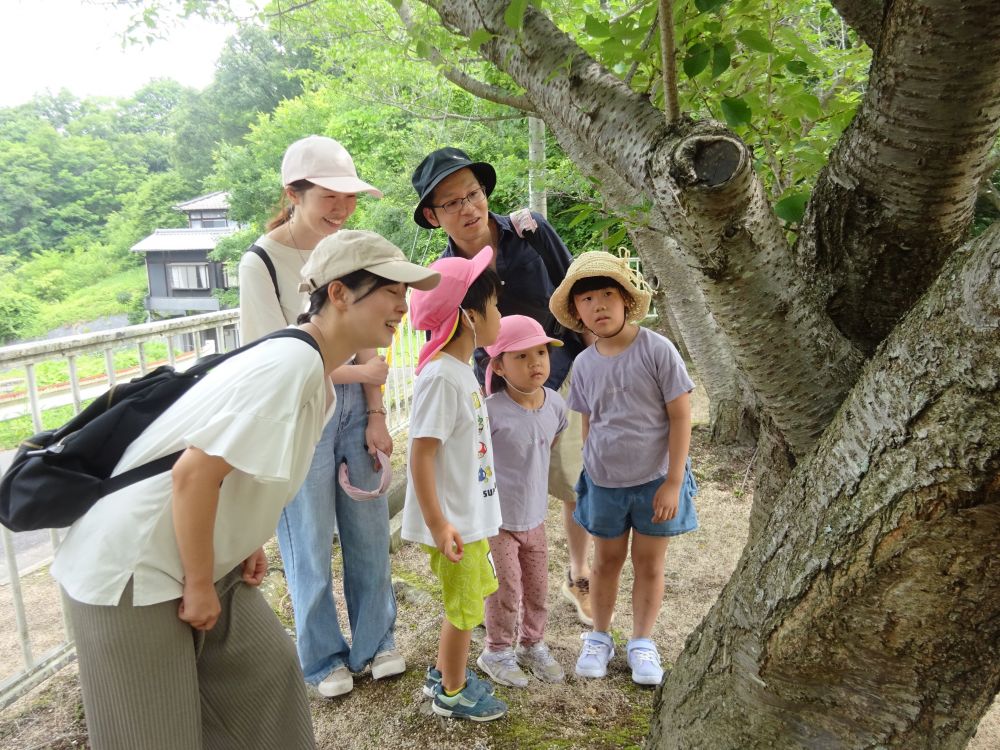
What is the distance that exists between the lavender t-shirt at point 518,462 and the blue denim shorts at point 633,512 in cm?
21

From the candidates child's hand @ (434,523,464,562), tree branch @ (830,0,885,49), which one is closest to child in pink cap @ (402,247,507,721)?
child's hand @ (434,523,464,562)

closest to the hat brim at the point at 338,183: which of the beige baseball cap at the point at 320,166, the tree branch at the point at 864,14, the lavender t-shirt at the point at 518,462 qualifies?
the beige baseball cap at the point at 320,166

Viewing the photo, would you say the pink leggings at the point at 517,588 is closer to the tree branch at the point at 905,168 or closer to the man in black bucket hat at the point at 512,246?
the man in black bucket hat at the point at 512,246

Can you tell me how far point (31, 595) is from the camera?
3297mm

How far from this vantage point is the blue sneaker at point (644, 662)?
7.82 ft

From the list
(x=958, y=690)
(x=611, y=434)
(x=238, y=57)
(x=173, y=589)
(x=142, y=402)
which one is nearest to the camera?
(x=958, y=690)

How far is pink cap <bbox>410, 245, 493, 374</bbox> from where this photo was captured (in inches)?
77.9

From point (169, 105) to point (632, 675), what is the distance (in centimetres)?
6786

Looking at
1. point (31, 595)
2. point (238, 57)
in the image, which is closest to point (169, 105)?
point (238, 57)

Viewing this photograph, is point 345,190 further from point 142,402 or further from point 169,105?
point 169,105

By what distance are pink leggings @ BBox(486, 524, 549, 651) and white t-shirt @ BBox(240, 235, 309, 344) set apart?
1.07 meters

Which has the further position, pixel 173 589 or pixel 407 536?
pixel 407 536

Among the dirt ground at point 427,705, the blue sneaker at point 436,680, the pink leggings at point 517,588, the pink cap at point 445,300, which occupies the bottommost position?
the dirt ground at point 427,705

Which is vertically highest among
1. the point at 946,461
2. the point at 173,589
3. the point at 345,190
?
the point at 345,190
